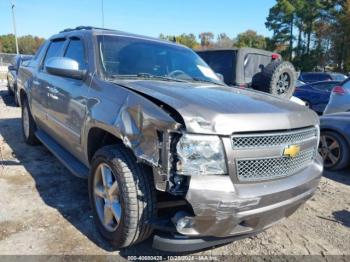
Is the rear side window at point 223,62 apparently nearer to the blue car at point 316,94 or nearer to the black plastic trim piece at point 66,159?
the black plastic trim piece at point 66,159

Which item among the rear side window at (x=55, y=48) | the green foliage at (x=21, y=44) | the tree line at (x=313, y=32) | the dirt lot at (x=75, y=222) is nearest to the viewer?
the dirt lot at (x=75, y=222)

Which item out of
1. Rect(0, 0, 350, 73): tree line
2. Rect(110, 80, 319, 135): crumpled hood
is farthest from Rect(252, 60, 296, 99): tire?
Rect(0, 0, 350, 73): tree line

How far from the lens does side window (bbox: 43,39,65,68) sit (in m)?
4.66

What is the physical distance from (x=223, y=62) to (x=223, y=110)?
500cm

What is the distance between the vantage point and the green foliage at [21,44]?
72.8 metres

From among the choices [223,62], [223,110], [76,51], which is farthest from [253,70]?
[223,110]

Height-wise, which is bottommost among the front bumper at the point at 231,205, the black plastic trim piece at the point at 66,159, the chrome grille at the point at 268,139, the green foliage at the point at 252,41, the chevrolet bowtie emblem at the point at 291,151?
the black plastic trim piece at the point at 66,159

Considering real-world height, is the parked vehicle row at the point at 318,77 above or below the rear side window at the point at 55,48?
below

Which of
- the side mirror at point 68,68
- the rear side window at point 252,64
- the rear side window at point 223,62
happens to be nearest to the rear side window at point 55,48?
the side mirror at point 68,68

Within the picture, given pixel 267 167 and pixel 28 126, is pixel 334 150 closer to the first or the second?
pixel 267 167

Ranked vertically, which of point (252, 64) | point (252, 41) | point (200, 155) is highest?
point (252, 41)

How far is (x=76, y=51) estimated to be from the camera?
156 inches

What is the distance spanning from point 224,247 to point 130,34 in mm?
2613

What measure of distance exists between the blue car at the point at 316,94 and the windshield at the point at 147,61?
29.2 feet
